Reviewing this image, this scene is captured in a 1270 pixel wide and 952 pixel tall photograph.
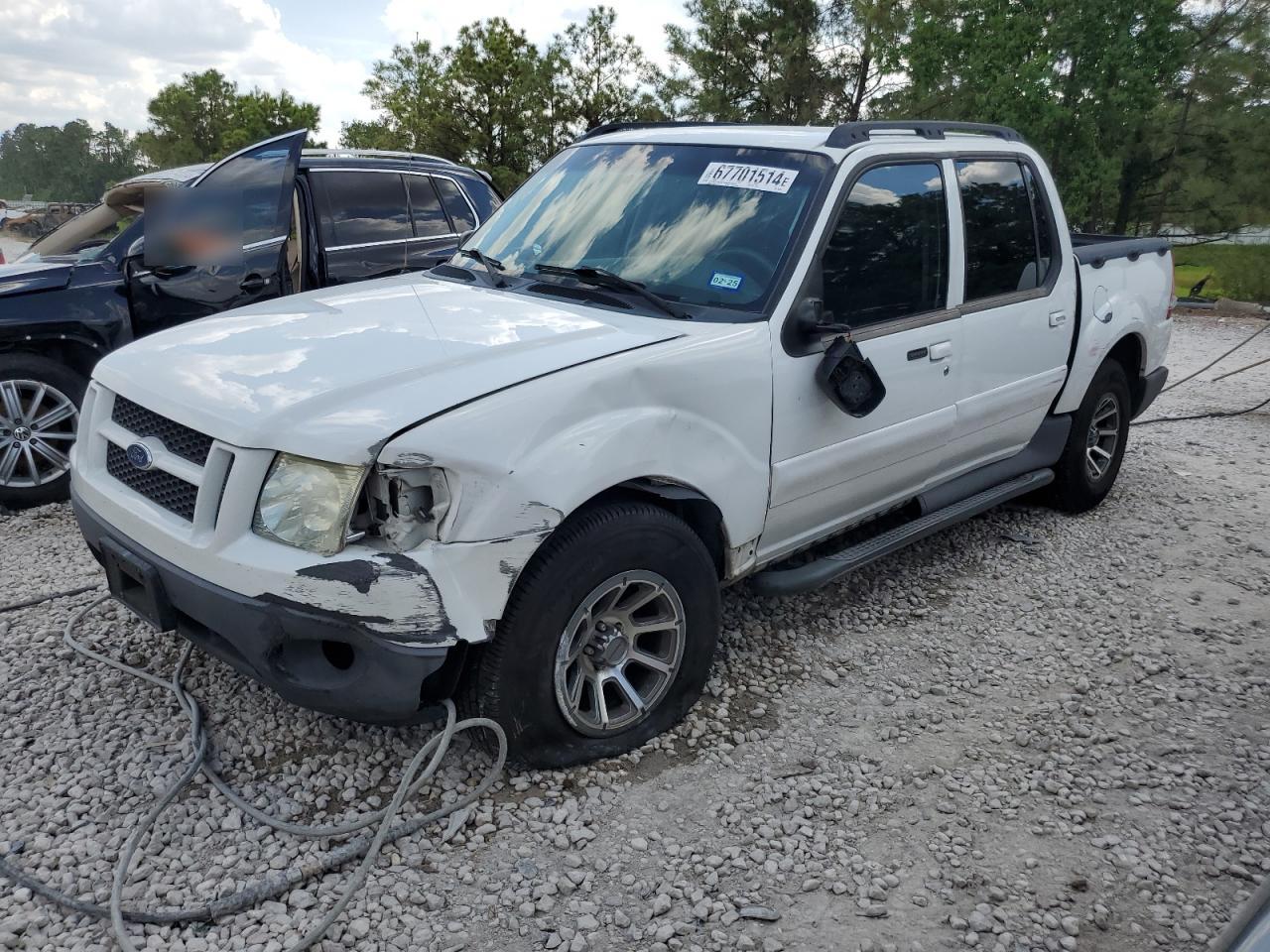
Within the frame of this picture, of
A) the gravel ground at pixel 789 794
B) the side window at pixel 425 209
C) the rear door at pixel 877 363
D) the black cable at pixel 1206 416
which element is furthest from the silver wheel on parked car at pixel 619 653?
the black cable at pixel 1206 416

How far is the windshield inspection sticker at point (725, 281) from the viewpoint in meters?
3.39

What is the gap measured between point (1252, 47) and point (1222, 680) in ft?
72.7

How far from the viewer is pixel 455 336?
10.1 feet

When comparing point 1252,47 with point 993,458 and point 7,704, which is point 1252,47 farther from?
point 7,704

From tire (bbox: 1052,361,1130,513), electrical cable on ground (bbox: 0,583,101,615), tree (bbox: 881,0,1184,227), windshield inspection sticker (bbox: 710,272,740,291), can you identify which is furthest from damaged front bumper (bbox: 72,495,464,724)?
tree (bbox: 881,0,1184,227)

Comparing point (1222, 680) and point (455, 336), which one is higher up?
point (455, 336)

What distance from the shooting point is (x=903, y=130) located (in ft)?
13.3

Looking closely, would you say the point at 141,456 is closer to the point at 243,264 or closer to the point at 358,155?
the point at 243,264

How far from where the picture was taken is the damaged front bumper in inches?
101

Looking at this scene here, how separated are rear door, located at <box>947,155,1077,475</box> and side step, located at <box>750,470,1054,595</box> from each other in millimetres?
174

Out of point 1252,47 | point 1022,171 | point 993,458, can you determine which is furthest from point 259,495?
point 1252,47

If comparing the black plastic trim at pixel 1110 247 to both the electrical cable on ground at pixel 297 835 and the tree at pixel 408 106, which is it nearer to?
the electrical cable on ground at pixel 297 835

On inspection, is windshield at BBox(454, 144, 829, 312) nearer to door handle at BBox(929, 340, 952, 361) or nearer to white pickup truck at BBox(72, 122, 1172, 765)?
white pickup truck at BBox(72, 122, 1172, 765)

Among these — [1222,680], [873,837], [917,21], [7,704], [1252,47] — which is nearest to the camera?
[873,837]
